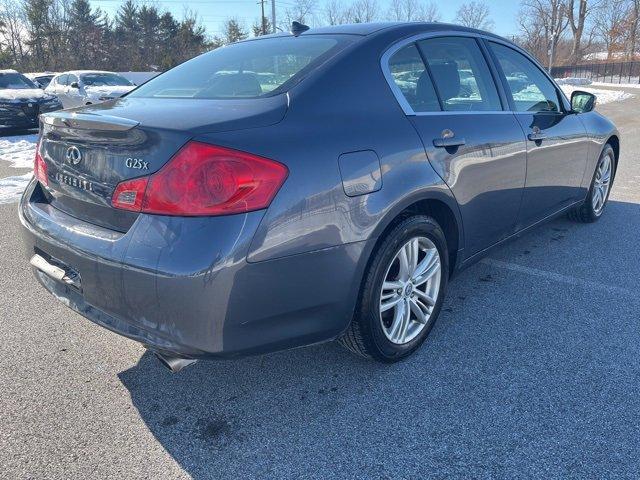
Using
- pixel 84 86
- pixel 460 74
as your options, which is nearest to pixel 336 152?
pixel 460 74

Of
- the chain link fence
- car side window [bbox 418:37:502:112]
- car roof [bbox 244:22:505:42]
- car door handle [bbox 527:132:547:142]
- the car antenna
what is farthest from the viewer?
the chain link fence

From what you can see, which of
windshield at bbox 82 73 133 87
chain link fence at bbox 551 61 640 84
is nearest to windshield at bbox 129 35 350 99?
windshield at bbox 82 73 133 87

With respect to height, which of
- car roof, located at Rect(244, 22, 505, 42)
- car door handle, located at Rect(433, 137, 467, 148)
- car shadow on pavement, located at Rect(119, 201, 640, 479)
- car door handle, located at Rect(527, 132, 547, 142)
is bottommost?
car shadow on pavement, located at Rect(119, 201, 640, 479)

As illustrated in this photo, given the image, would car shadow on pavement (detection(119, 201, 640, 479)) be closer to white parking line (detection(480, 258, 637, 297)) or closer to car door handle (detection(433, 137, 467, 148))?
white parking line (detection(480, 258, 637, 297))

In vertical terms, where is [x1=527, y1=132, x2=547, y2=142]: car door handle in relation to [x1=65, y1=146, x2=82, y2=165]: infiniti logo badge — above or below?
below

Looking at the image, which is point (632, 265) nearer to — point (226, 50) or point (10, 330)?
point (226, 50)

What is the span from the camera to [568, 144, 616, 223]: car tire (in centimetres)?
479

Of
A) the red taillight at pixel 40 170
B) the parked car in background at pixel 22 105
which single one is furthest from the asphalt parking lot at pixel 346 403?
the parked car in background at pixel 22 105

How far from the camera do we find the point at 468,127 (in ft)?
9.45

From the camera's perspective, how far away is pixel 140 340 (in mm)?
2002

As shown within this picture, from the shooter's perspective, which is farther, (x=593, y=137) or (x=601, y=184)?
(x=601, y=184)

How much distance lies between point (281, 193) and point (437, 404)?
3.97ft

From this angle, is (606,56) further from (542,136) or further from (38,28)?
(542,136)

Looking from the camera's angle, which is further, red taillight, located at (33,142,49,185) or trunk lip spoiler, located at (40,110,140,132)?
red taillight, located at (33,142,49,185)
